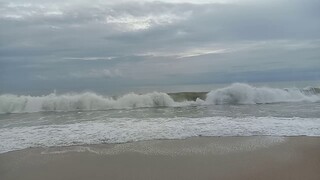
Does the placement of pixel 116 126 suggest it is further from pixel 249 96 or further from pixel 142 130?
pixel 249 96

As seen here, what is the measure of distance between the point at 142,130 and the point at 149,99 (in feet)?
29.2

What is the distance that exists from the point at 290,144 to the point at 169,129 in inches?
122

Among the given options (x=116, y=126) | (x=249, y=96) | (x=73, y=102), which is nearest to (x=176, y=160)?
(x=116, y=126)

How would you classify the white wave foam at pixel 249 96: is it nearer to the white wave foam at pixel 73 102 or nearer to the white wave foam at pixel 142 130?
the white wave foam at pixel 73 102

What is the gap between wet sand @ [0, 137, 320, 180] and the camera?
5637 mm

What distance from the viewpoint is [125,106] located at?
17.5 m

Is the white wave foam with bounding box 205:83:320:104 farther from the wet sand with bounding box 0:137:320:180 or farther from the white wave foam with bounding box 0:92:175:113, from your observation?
the wet sand with bounding box 0:137:320:180

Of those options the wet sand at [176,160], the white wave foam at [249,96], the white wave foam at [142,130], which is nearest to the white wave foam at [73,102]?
the white wave foam at [249,96]

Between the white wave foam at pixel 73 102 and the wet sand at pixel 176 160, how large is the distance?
9.81 meters

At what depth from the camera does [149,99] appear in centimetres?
1816

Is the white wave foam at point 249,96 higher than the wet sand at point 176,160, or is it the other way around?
the white wave foam at point 249,96

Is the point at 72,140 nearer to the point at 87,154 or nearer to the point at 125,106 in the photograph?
the point at 87,154

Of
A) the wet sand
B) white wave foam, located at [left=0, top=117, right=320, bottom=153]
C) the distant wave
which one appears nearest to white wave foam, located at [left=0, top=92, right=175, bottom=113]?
the distant wave

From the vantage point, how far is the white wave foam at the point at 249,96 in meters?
18.8
